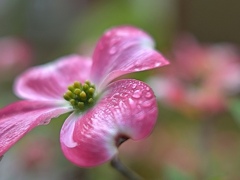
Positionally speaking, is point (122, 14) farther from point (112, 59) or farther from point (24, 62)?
point (112, 59)

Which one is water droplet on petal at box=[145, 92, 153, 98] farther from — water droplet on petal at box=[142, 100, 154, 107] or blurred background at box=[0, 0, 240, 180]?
blurred background at box=[0, 0, 240, 180]

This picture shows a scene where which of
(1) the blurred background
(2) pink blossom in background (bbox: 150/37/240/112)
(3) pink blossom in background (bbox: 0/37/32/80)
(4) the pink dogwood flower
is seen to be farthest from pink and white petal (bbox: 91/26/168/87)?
(3) pink blossom in background (bbox: 0/37/32/80)

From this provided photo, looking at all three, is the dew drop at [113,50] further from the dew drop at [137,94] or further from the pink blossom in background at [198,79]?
the pink blossom in background at [198,79]

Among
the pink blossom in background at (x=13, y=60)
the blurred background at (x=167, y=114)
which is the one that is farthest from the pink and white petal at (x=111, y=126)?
the pink blossom in background at (x=13, y=60)

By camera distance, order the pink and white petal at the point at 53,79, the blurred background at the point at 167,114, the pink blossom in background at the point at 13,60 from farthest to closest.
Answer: the pink blossom in background at the point at 13,60 → the blurred background at the point at 167,114 → the pink and white petal at the point at 53,79

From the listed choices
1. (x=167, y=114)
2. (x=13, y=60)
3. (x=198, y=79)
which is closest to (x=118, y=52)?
(x=198, y=79)

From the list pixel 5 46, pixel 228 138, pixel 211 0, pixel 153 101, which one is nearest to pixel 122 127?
pixel 153 101
